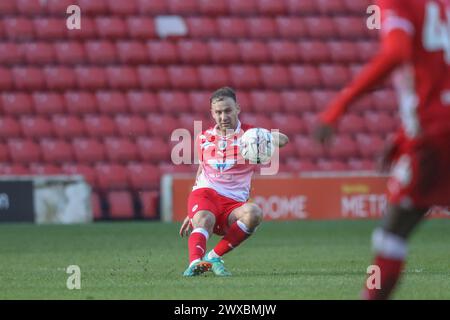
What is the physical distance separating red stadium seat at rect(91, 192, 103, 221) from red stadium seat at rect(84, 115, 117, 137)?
1.63 metres

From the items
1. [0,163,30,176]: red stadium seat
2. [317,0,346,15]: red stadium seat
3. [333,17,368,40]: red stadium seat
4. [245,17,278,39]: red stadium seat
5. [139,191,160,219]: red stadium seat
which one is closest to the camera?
[139,191,160,219]: red stadium seat

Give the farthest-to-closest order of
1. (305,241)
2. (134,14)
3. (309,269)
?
(134,14)
(305,241)
(309,269)

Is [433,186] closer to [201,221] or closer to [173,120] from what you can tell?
[201,221]

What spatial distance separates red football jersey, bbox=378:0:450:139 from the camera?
17.3ft

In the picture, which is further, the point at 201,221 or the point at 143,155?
the point at 143,155

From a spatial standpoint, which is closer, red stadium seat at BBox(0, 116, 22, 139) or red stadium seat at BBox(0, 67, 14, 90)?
red stadium seat at BBox(0, 116, 22, 139)

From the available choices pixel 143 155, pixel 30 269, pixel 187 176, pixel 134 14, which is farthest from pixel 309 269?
pixel 134 14

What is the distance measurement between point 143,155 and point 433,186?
46.0 feet

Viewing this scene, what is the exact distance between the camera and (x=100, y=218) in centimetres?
1758

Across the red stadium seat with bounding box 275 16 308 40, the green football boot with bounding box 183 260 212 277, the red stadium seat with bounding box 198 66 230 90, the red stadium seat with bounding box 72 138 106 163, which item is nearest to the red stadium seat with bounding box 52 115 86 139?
the red stadium seat with bounding box 72 138 106 163

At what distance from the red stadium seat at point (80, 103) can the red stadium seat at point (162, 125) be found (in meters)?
1.03

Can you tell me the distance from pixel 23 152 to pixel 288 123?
15.6 ft

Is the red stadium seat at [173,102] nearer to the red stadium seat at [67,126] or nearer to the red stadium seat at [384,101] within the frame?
the red stadium seat at [67,126]

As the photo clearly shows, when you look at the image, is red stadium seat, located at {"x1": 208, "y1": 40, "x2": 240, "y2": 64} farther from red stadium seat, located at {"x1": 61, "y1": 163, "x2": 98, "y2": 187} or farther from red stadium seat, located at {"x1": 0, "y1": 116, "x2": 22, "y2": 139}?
red stadium seat, located at {"x1": 0, "y1": 116, "x2": 22, "y2": 139}
